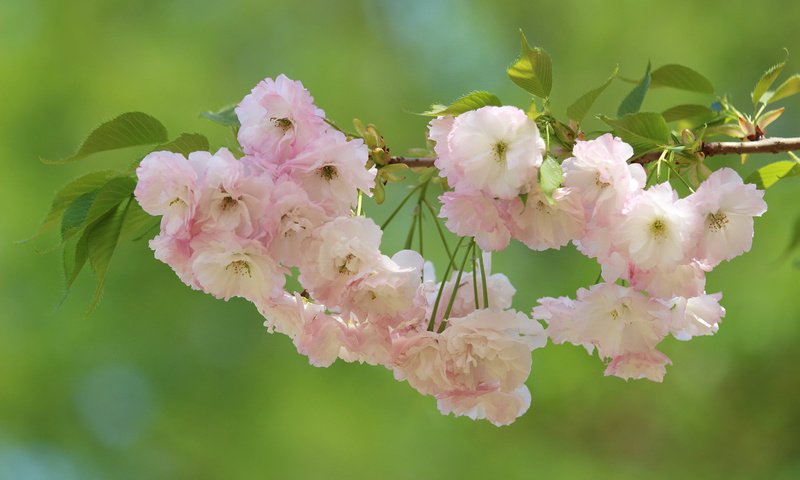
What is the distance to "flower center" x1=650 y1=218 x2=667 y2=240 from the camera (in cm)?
83

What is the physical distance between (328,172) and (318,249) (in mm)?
73

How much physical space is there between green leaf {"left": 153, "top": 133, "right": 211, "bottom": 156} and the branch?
0.61 feet

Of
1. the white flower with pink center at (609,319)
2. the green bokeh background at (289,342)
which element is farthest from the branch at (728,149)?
the green bokeh background at (289,342)

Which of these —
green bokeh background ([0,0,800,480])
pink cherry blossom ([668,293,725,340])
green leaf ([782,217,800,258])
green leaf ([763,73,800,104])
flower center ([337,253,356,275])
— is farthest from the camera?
green bokeh background ([0,0,800,480])

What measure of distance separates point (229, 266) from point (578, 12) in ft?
16.4

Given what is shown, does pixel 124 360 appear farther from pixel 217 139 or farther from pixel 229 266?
pixel 229 266

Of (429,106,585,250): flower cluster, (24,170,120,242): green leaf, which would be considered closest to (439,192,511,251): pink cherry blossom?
(429,106,585,250): flower cluster

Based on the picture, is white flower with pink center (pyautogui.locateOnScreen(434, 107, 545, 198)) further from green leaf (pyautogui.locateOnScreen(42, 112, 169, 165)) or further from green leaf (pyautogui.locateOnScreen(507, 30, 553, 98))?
green leaf (pyautogui.locateOnScreen(42, 112, 169, 165))

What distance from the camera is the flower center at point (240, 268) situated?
2.87ft

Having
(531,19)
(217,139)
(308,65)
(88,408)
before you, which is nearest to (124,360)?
(88,408)

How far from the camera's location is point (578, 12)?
5.55 m

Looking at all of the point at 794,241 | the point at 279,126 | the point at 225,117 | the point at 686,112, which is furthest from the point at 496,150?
the point at 794,241

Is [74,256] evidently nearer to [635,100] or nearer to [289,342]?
[635,100]

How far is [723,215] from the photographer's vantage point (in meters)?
0.88
